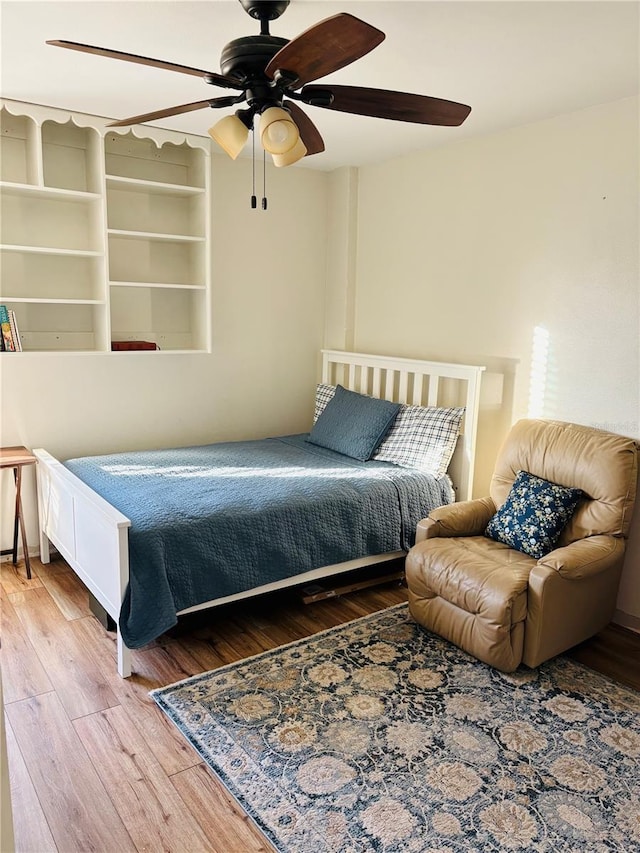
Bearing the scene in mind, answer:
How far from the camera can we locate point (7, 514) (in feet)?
12.3

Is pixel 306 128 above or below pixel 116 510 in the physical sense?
above

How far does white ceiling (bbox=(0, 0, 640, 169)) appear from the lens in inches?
85.3

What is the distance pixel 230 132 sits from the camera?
2189 mm

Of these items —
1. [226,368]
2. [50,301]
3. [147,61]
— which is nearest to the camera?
[147,61]

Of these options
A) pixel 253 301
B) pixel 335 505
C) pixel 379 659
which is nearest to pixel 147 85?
pixel 253 301

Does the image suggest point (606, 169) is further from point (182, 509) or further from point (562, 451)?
point (182, 509)

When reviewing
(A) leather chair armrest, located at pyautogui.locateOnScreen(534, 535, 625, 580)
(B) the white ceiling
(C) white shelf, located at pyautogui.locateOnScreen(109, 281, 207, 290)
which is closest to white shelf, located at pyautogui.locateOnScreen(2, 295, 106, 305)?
(C) white shelf, located at pyautogui.locateOnScreen(109, 281, 207, 290)

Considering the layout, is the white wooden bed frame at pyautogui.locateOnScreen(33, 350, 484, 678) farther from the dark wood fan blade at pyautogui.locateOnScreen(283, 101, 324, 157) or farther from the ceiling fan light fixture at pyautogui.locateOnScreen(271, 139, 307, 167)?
the dark wood fan blade at pyautogui.locateOnScreen(283, 101, 324, 157)

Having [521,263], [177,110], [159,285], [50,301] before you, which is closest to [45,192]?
[50,301]

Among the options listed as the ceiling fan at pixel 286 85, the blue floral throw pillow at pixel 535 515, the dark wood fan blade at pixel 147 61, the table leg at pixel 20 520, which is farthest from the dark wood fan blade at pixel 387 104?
the table leg at pixel 20 520

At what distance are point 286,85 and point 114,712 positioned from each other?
2.24m

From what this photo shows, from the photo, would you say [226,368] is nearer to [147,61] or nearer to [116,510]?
[116,510]

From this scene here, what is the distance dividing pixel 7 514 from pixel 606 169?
3695 mm

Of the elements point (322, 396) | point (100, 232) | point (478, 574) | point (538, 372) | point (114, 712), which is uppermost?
point (100, 232)
